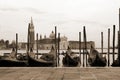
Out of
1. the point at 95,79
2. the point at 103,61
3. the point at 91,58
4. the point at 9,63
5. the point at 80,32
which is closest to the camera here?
the point at 95,79

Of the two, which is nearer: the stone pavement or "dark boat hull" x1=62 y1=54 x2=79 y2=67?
the stone pavement

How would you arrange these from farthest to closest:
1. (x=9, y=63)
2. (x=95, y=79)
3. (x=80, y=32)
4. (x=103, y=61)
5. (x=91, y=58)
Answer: (x=80, y=32)
(x=91, y=58)
(x=103, y=61)
(x=9, y=63)
(x=95, y=79)

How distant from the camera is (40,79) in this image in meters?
8.17

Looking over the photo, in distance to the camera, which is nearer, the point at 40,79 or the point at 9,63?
the point at 40,79

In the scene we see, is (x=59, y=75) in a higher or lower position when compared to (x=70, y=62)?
higher

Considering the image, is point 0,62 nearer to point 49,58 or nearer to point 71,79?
point 49,58

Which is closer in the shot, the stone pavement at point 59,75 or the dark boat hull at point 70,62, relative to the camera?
the stone pavement at point 59,75

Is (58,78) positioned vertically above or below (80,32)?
below

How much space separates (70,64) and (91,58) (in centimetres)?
189

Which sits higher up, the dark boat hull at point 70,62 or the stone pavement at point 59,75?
the stone pavement at point 59,75

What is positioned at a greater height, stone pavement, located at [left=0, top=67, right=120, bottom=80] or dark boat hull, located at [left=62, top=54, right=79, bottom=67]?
stone pavement, located at [left=0, top=67, right=120, bottom=80]

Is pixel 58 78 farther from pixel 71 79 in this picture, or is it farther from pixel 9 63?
pixel 9 63

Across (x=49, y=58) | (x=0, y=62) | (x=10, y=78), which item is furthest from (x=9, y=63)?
(x=10, y=78)

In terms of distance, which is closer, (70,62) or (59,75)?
(59,75)
